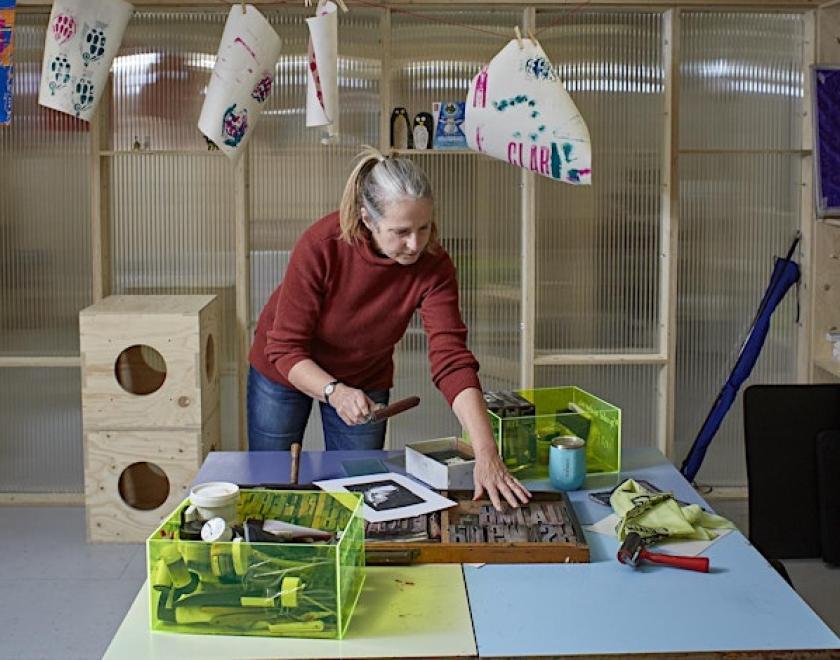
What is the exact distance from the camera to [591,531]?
2.26 meters

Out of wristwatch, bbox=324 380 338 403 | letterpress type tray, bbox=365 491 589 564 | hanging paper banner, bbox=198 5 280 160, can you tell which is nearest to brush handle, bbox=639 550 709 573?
letterpress type tray, bbox=365 491 589 564

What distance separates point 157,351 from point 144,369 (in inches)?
11.8

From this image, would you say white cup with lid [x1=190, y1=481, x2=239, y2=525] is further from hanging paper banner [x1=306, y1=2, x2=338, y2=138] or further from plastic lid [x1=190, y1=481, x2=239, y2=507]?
hanging paper banner [x1=306, y1=2, x2=338, y2=138]

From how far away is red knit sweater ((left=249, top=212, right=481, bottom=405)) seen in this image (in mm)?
2721

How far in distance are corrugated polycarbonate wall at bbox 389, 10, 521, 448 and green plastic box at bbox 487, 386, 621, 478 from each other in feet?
5.70

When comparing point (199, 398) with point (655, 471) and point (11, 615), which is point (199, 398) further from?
point (655, 471)

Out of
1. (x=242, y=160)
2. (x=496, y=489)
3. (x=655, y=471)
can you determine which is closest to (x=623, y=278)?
(x=242, y=160)

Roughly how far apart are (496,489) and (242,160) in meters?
2.32

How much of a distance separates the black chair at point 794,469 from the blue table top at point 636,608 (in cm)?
134

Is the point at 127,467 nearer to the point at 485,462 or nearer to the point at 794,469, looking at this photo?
the point at 485,462

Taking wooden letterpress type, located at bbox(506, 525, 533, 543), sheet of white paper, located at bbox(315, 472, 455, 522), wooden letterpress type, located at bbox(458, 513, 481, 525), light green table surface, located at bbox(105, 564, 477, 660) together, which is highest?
sheet of white paper, located at bbox(315, 472, 455, 522)

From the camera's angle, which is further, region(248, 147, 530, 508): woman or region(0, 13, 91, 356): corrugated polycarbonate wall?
region(0, 13, 91, 356): corrugated polycarbonate wall

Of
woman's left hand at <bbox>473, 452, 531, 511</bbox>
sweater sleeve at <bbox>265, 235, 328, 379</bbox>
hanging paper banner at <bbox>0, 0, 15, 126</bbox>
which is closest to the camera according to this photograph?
woman's left hand at <bbox>473, 452, 531, 511</bbox>

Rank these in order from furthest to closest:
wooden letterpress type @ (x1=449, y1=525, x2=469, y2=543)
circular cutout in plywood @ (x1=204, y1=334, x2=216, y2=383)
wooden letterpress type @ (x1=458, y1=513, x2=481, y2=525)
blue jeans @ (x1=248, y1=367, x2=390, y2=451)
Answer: circular cutout in plywood @ (x1=204, y1=334, x2=216, y2=383) → blue jeans @ (x1=248, y1=367, x2=390, y2=451) → wooden letterpress type @ (x1=458, y1=513, x2=481, y2=525) → wooden letterpress type @ (x1=449, y1=525, x2=469, y2=543)
